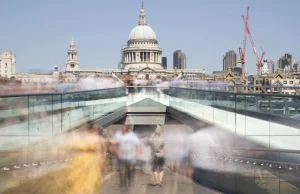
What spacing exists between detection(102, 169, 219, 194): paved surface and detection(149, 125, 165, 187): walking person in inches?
6.2

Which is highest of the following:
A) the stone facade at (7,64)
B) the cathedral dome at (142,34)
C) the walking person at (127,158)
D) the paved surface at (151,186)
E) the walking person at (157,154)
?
the cathedral dome at (142,34)

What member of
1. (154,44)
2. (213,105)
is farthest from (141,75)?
(213,105)

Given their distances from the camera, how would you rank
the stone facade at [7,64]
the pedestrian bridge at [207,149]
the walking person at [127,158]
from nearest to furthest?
the pedestrian bridge at [207,149] < the walking person at [127,158] < the stone facade at [7,64]

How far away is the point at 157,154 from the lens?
998 centimetres

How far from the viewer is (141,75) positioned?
177875mm

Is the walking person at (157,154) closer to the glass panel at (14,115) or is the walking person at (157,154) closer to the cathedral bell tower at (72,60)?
the glass panel at (14,115)

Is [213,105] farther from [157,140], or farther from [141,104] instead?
[141,104]

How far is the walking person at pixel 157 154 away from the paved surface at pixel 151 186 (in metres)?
0.16

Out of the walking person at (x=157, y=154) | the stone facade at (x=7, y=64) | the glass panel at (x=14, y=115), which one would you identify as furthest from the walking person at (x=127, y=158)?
the stone facade at (x=7, y=64)

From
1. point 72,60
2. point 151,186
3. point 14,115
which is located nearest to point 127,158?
point 151,186

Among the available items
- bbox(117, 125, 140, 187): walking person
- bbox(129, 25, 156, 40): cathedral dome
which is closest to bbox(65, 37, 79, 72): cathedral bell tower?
bbox(129, 25, 156, 40): cathedral dome

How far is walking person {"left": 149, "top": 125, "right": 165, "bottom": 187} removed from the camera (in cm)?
962

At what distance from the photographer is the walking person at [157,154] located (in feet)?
31.6

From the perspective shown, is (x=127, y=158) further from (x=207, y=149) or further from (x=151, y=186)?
(x=151, y=186)
